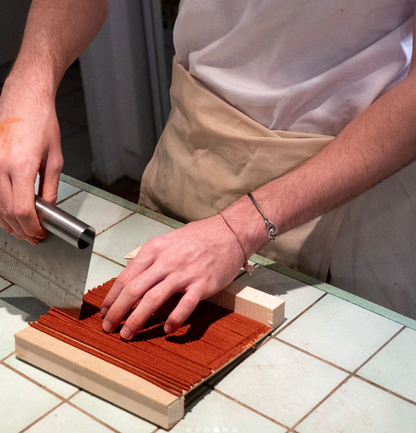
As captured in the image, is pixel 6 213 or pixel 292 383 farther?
pixel 6 213

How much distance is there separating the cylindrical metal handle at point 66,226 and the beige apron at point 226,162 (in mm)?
358

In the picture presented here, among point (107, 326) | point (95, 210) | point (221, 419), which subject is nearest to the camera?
point (221, 419)

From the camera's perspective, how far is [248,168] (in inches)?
44.8

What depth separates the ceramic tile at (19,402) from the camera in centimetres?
80

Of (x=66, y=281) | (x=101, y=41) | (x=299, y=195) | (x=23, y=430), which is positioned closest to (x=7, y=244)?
(x=66, y=281)

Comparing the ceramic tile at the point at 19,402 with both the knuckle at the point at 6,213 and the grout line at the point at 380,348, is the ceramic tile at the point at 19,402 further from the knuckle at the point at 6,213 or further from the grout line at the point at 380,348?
the grout line at the point at 380,348

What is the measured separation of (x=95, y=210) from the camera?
1.25 m

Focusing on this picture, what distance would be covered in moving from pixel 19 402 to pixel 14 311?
20 cm

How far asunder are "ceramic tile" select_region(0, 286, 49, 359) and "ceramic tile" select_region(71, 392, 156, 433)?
0.51 feet

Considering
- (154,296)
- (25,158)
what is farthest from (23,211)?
(154,296)

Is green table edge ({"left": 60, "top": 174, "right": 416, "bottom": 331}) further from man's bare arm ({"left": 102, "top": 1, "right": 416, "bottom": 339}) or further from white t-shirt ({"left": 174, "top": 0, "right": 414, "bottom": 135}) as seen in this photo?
white t-shirt ({"left": 174, "top": 0, "right": 414, "bottom": 135})

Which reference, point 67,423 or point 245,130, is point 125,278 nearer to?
point 67,423

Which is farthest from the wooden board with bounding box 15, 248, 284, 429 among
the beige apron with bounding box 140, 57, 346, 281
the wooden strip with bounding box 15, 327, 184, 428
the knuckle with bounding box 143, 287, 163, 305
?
the beige apron with bounding box 140, 57, 346, 281

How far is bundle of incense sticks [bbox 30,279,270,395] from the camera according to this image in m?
0.82
